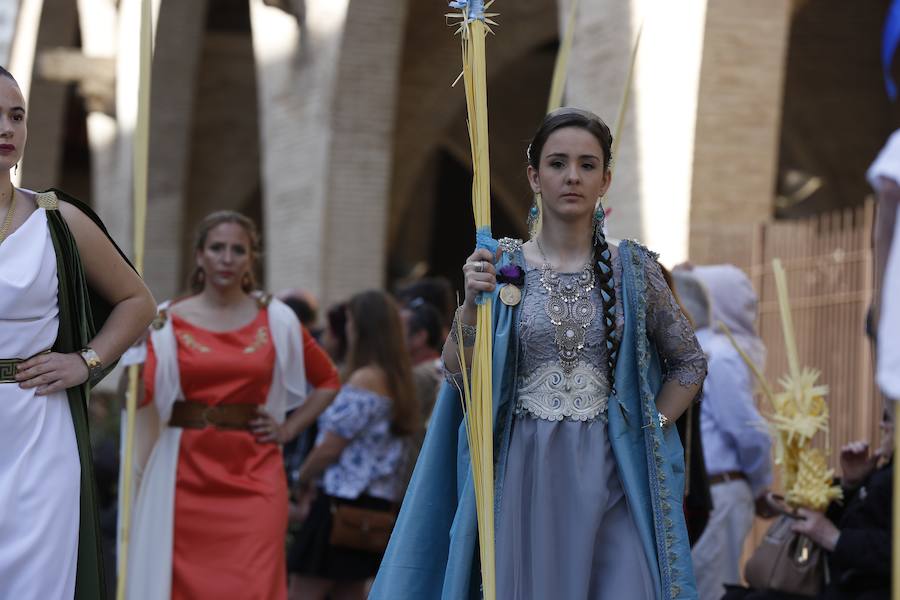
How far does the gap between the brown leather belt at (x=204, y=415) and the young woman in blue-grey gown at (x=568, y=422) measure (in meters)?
2.23

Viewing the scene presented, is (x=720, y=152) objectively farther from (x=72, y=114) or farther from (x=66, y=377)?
(x=72, y=114)

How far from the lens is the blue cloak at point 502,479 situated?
3902 mm

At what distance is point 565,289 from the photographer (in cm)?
403

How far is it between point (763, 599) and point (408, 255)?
2039 cm

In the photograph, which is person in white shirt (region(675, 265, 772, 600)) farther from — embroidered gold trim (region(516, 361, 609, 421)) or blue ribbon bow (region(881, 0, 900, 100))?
blue ribbon bow (region(881, 0, 900, 100))

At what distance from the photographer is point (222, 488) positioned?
6.16 m

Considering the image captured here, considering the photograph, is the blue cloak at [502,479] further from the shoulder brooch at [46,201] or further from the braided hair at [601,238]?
the shoulder brooch at [46,201]

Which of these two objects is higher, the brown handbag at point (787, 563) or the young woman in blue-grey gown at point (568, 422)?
the young woman in blue-grey gown at point (568, 422)

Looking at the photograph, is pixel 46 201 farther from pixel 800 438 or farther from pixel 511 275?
pixel 800 438

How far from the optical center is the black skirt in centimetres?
667

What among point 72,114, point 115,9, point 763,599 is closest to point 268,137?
point 115,9

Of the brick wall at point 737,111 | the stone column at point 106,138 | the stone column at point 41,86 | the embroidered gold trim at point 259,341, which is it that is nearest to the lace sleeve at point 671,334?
the embroidered gold trim at point 259,341

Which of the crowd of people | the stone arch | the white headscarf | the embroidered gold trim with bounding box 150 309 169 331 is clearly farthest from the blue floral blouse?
the stone arch

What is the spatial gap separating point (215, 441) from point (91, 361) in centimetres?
212
